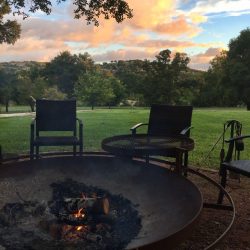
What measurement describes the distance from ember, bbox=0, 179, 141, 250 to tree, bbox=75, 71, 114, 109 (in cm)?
2577

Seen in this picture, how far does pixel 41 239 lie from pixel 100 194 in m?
0.90

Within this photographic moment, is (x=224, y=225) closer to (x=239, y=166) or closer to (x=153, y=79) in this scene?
(x=239, y=166)

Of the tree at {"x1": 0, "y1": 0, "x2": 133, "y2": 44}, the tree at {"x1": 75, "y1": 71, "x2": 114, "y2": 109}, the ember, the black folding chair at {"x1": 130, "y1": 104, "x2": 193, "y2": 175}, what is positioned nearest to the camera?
the ember

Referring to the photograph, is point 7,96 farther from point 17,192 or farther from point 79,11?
point 17,192

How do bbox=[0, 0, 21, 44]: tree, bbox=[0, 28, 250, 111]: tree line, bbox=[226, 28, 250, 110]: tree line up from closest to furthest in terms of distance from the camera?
bbox=[0, 0, 21, 44]: tree → bbox=[0, 28, 250, 111]: tree line → bbox=[226, 28, 250, 110]: tree

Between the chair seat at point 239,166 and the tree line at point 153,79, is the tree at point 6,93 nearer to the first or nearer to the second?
the tree line at point 153,79

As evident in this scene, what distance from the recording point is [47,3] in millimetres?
7836

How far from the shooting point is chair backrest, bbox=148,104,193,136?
5024 mm

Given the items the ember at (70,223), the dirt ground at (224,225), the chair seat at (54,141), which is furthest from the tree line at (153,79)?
the ember at (70,223)

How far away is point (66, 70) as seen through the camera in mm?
35125

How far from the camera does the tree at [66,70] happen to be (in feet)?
112

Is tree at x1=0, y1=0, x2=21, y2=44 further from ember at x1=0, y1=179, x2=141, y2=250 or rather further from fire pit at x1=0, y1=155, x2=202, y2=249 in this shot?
ember at x1=0, y1=179, x2=141, y2=250

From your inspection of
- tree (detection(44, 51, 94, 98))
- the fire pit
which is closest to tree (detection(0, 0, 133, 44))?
the fire pit

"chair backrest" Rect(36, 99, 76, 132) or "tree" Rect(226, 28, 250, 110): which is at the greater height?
"tree" Rect(226, 28, 250, 110)
